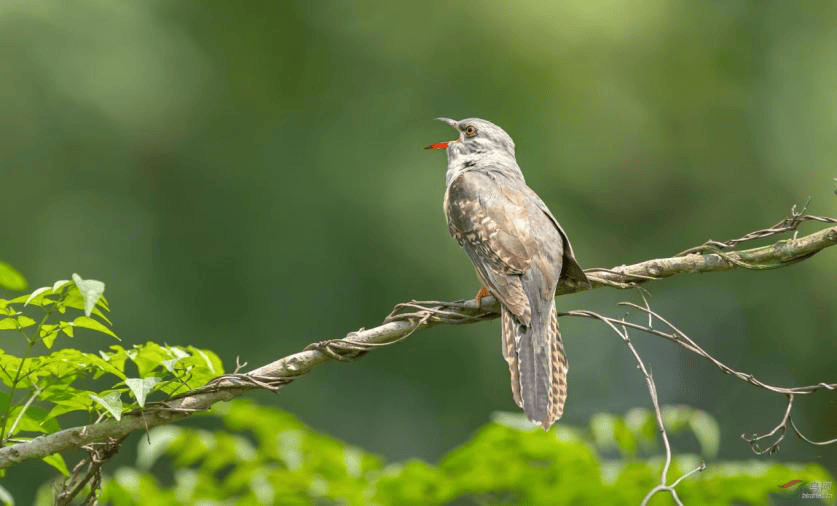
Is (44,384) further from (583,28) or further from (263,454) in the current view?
(583,28)

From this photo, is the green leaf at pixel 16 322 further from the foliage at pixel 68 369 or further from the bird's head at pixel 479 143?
the bird's head at pixel 479 143

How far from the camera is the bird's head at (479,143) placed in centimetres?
440

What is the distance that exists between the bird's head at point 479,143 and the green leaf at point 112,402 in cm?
222

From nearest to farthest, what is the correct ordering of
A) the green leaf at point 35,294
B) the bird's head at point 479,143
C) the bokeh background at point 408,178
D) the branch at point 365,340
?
the green leaf at point 35,294 → the branch at point 365,340 → the bird's head at point 479,143 → the bokeh background at point 408,178

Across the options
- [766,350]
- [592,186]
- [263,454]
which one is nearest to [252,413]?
[263,454]

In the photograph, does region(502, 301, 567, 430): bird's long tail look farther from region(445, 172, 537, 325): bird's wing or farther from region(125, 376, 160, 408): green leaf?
region(125, 376, 160, 408): green leaf

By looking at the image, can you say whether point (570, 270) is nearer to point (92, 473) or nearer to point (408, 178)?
point (92, 473)

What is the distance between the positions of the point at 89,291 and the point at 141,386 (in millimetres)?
238

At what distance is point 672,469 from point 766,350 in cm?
912

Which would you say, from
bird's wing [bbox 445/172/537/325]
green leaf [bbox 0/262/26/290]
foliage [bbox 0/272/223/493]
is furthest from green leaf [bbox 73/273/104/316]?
bird's wing [bbox 445/172/537/325]

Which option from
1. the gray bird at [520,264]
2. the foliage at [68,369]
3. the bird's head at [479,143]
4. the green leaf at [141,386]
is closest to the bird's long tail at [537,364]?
the gray bird at [520,264]

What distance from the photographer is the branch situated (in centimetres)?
241

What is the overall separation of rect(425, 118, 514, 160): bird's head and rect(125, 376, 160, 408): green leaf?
7.24 ft

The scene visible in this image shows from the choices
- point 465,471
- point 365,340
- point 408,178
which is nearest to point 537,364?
point 465,471
